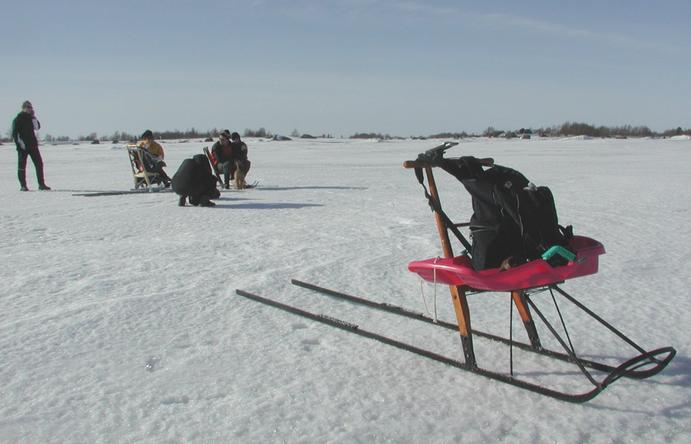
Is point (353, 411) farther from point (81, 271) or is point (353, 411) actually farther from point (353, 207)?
point (353, 207)

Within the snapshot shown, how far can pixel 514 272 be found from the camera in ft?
6.98

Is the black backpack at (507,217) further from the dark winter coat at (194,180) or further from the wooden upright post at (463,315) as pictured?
the dark winter coat at (194,180)

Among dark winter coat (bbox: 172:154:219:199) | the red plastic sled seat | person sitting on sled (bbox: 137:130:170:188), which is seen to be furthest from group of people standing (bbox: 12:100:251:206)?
the red plastic sled seat

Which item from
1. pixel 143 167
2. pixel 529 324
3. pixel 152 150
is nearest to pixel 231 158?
pixel 152 150

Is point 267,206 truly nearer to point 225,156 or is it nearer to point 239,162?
point 239,162

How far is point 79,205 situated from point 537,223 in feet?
22.8

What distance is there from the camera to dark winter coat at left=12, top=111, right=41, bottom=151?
973cm

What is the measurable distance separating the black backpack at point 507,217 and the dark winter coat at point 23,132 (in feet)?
30.8

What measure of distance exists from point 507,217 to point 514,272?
0.22m

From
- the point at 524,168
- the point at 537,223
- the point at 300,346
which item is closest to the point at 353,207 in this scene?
the point at 300,346

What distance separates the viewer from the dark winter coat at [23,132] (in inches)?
383

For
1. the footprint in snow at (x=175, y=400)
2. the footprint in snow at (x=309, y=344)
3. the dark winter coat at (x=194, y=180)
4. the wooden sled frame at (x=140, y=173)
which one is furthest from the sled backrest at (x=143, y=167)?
the footprint in snow at (x=175, y=400)

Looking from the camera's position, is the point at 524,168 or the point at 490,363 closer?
the point at 490,363

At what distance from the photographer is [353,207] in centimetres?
740
